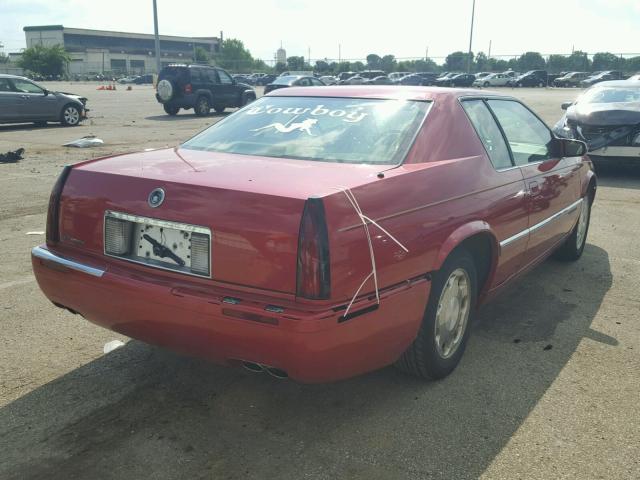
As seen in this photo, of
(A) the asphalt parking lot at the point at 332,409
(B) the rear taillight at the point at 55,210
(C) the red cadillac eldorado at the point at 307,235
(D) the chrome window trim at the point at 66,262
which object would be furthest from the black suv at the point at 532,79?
(D) the chrome window trim at the point at 66,262

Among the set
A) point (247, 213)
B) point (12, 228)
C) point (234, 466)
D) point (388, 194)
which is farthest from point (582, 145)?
point (12, 228)

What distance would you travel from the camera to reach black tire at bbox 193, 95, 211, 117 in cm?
2142

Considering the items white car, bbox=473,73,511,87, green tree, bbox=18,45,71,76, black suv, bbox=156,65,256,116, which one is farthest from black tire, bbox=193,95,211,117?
green tree, bbox=18,45,71,76

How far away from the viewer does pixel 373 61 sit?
82250 millimetres

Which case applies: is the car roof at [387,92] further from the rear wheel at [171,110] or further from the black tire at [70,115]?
the rear wheel at [171,110]

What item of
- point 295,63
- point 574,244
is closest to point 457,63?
point 295,63

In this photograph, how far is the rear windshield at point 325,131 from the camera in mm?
3281

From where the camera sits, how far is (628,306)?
4.55 meters

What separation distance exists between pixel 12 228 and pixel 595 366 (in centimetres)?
562

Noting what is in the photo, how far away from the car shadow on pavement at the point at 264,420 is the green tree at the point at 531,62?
221 ft

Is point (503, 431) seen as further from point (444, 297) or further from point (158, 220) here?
point (158, 220)

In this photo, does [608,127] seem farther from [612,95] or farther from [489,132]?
[489,132]

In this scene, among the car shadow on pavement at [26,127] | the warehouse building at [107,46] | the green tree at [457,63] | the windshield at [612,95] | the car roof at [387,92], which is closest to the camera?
the car roof at [387,92]

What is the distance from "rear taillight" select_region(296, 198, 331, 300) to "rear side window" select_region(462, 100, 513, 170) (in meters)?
1.65
